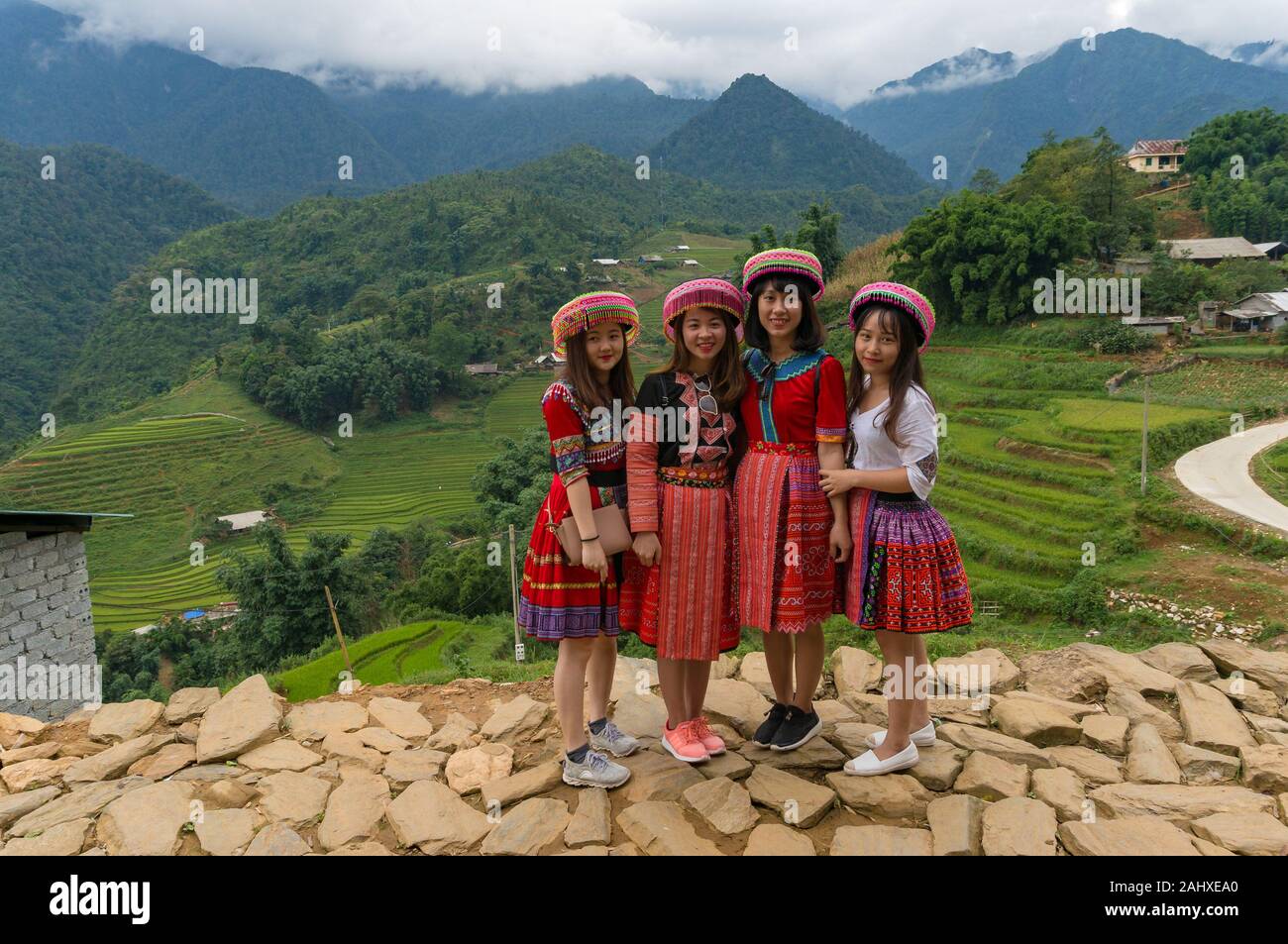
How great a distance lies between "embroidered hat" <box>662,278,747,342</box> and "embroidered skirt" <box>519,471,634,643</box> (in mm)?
612

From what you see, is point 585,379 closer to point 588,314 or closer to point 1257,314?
point 588,314

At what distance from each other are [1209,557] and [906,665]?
9.86 m

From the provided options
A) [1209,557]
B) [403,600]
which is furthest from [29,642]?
[1209,557]

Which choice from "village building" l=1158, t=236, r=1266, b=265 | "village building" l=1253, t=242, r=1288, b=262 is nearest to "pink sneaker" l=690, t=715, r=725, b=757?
"village building" l=1158, t=236, r=1266, b=265

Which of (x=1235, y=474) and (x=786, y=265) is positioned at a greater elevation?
(x=786, y=265)

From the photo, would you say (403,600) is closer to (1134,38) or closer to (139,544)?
(139,544)

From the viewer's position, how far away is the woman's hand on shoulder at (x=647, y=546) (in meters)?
2.72

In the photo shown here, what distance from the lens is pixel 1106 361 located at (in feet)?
58.0

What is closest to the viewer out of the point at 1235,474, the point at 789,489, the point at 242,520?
the point at 789,489

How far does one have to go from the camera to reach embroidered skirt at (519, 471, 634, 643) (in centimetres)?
278

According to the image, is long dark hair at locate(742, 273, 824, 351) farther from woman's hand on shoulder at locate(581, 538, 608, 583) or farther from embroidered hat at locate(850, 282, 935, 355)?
woman's hand on shoulder at locate(581, 538, 608, 583)

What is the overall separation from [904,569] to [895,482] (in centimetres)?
32

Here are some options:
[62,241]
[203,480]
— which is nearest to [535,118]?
[62,241]

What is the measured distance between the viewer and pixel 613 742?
10.5 ft
